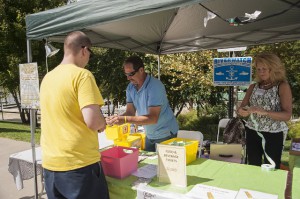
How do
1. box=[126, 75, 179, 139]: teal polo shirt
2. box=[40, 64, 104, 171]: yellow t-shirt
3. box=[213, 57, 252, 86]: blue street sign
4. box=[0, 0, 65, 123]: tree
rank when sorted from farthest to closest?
box=[0, 0, 65, 123]: tree
box=[213, 57, 252, 86]: blue street sign
box=[126, 75, 179, 139]: teal polo shirt
box=[40, 64, 104, 171]: yellow t-shirt

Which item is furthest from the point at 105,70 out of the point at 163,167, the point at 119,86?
the point at 163,167

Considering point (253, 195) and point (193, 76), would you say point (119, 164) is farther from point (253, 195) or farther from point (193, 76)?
point (193, 76)

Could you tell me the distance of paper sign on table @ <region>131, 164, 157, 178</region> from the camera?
1821mm

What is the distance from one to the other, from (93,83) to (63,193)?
660mm

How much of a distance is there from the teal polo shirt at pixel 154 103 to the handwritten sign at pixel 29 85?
0.90 meters

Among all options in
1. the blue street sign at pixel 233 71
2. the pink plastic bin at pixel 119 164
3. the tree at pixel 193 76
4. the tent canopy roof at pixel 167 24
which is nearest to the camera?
the pink plastic bin at pixel 119 164

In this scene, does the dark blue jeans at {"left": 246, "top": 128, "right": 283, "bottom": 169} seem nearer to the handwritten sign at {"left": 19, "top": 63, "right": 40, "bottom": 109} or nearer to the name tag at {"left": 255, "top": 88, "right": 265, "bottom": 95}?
the name tag at {"left": 255, "top": 88, "right": 265, "bottom": 95}

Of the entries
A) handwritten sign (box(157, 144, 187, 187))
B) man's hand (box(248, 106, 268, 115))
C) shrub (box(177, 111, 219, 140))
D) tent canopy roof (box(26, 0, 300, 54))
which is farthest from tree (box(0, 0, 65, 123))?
handwritten sign (box(157, 144, 187, 187))

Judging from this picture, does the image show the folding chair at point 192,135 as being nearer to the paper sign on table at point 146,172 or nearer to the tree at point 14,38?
the paper sign on table at point 146,172

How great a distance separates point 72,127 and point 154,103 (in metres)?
0.86

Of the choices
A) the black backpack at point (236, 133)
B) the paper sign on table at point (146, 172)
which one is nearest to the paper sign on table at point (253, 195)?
the paper sign on table at point (146, 172)

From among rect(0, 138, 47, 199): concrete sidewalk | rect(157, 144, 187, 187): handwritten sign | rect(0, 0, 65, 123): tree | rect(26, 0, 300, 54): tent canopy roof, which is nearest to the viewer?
rect(157, 144, 187, 187): handwritten sign

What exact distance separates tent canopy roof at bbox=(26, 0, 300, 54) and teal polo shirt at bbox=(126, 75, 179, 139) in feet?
2.06

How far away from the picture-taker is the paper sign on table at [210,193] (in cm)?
147
